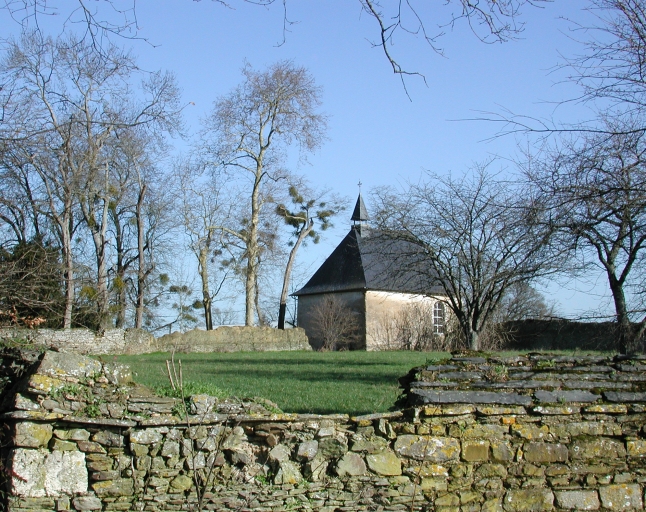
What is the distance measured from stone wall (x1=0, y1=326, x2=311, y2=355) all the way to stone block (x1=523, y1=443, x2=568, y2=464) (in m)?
18.4

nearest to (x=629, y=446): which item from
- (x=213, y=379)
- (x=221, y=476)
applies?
(x=221, y=476)

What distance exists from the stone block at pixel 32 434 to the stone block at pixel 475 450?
3567mm

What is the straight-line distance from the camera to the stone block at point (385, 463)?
18.0ft

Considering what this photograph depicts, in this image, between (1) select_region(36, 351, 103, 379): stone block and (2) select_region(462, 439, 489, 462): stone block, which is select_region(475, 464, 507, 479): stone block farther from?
(1) select_region(36, 351, 103, 379): stone block

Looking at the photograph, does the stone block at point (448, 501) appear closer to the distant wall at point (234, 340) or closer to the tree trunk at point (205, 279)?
the distant wall at point (234, 340)

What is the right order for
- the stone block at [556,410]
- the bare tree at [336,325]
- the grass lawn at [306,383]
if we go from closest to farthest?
1. the stone block at [556,410]
2. the grass lawn at [306,383]
3. the bare tree at [336,325]

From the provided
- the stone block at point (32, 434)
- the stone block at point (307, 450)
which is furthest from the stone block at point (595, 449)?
the stone block at point (32, 434)

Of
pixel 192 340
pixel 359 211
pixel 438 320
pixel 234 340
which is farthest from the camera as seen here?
pixel 359 211

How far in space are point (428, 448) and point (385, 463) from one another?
412mm

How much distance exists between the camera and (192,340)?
27.1 metres

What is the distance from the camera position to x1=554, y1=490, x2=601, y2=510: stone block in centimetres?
569

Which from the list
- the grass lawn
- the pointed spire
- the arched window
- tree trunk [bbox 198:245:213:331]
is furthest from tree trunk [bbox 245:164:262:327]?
the grass lawn

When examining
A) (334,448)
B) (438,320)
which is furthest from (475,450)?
(438,320)

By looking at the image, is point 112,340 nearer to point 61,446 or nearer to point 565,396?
point 61,446
